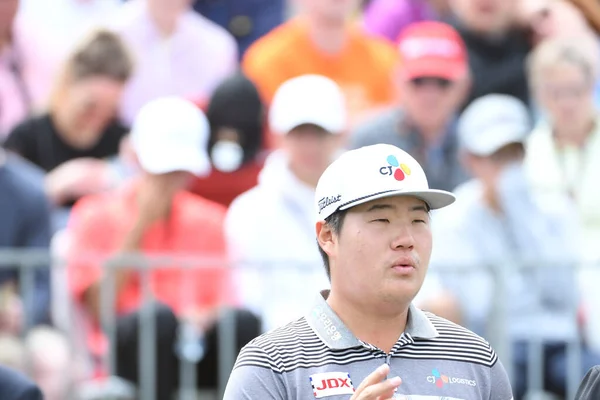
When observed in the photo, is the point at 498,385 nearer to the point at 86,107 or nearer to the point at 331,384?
the point at 331,384

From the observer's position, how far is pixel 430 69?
900 cm

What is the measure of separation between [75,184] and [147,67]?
1.59 m

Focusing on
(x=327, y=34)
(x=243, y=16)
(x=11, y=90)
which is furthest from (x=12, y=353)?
(x=243, y=16)

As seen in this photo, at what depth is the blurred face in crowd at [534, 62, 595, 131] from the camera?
9.02 m

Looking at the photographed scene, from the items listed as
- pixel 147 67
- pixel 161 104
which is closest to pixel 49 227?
pixel 161 104

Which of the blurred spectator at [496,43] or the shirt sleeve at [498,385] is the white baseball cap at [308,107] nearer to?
the blurred spectator at [496,43]

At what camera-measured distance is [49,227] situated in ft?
24.9

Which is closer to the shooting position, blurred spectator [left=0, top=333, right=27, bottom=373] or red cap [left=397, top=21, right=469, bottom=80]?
blurred spectator [left=0, top=333, right=27, bottom=373]

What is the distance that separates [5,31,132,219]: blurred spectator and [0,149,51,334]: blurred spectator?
78 centimetres

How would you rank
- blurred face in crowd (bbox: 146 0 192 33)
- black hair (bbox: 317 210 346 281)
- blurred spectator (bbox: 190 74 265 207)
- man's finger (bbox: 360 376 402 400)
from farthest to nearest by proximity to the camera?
1. blurred face in crowd (bbox: 146 0 192 33)
2. blurred spectator (bbox: 190 74 265 207)
3. black hair (bbox: 317 210 346 281)
4. man's finger (bbox: 360 376 402 400)

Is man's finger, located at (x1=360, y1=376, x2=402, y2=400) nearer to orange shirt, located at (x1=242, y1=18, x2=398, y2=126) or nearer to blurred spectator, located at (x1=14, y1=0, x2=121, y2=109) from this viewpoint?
blurred spectator, located at (x1=14, y1=0, x2=121, y2=109)

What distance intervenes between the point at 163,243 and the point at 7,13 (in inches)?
86.2

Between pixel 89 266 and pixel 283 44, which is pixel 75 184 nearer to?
pixel 89 266

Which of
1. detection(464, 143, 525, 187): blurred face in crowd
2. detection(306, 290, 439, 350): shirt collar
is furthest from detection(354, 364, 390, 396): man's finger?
detection(464, 143, 525, 187): blurred face in crowd
